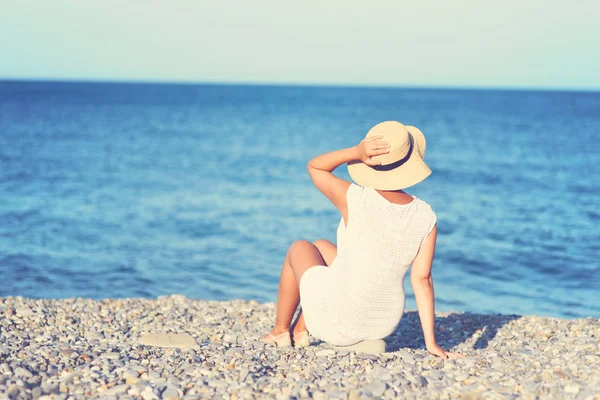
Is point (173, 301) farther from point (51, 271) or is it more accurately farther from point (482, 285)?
point (482, 285)

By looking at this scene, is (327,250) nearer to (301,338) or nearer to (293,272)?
(293,272)

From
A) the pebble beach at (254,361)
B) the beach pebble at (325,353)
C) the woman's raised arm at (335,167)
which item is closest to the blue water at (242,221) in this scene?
the pebble beach at (254,361)

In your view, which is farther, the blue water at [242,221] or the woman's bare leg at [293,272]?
the blue water at [242,221]

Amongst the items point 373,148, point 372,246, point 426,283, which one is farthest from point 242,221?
point 373,148

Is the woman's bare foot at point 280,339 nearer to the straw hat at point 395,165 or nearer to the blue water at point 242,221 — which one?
the straw hat at point 395,165

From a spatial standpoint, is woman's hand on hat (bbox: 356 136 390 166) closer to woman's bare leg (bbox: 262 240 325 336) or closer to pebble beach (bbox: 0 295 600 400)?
woman's bare leg (bbox: 262 240 325 336)

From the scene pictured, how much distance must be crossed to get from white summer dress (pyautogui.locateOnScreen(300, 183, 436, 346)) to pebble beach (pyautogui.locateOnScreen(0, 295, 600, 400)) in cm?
30

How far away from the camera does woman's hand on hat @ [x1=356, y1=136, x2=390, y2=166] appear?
4109mm

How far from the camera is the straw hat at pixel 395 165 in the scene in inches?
163

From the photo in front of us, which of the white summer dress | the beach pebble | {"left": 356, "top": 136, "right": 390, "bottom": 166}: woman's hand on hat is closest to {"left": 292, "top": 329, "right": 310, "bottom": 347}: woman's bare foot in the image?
the beach pebble

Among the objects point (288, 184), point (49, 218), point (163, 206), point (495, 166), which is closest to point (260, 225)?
point (163, 206)

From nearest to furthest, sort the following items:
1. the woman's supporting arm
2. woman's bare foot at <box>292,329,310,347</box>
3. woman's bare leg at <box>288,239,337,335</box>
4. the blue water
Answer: the woman's supporting arm < woman's bare leg at <box>288,239,337,335</box> < woman's bare foot at <box>292,329,310,347</box> < the blue water

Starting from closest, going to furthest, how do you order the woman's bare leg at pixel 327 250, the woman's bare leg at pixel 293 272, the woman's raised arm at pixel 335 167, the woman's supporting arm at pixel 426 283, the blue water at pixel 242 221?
the woman's raised arm at pixel 335 167, the woman's supporting arm at pixel 426 283, the woman's bare leg at pixel 293 272, the woman's bare leg at pixel 327 250, the blue water at pixel 242 221

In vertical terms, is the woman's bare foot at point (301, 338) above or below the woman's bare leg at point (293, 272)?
below
